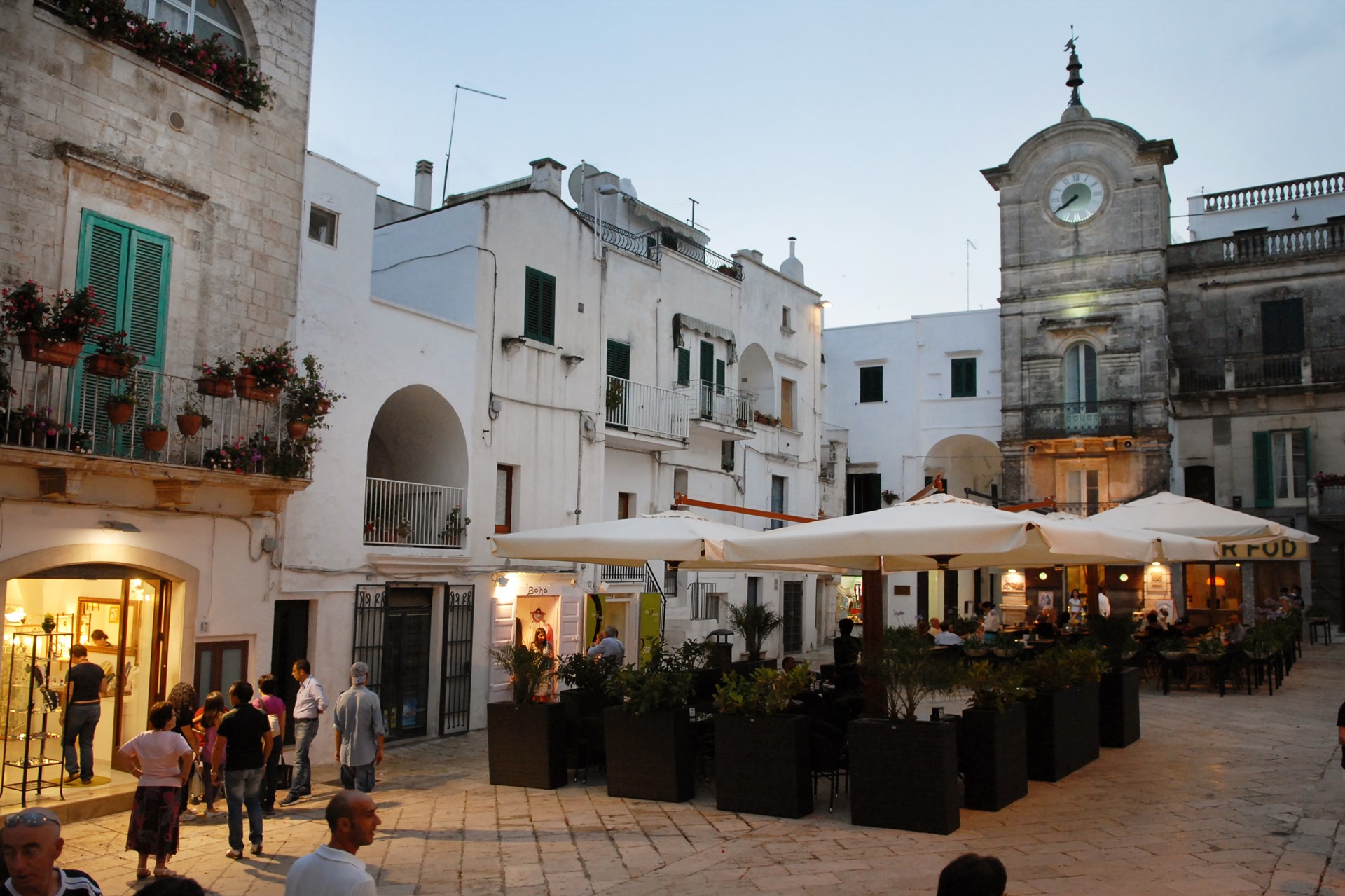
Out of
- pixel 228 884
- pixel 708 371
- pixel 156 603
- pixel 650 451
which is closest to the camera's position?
pixel 228 884

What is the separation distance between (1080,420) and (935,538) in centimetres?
2470

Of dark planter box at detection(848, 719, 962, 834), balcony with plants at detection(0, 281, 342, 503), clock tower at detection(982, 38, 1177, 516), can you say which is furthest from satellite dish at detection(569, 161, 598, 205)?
dark planter box at detection(848, 719, 962, 834)

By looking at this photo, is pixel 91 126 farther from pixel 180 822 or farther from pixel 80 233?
pixel 180 822

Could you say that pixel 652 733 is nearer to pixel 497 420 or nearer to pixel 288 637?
pixel 288 637

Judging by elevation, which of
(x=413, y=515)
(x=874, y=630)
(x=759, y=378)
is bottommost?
(x=874, y=630)

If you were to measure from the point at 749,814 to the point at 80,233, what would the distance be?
8744 millimetres

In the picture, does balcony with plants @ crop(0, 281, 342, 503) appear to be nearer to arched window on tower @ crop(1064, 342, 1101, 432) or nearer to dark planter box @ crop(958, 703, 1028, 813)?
dark planter box @ crop(958, 703, 1028, 813)

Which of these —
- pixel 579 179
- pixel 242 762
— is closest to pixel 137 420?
pixel 242 762

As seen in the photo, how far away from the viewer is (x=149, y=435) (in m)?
10.7

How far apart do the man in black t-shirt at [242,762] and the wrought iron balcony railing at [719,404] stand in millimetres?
14598

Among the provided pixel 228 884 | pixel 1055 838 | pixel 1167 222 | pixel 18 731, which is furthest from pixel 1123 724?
pixel 1167 222

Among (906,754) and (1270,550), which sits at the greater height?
(1270,550)

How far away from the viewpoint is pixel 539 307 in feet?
61.1

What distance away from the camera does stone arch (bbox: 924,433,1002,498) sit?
34.0 meters
